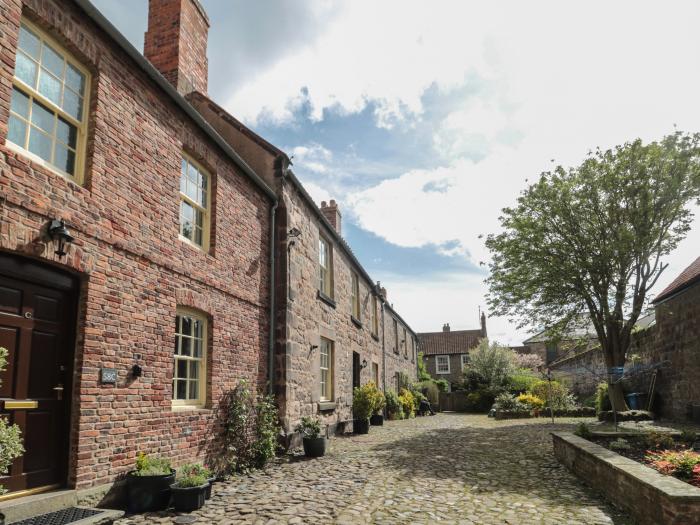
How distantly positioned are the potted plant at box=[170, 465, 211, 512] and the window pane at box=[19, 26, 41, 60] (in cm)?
541

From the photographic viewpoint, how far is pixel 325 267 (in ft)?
49.4

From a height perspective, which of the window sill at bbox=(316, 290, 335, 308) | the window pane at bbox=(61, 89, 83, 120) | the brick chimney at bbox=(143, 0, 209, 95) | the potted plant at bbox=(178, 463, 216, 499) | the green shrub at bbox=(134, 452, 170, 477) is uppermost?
the brick chimney at bbox=(143, 0, 209, 95)

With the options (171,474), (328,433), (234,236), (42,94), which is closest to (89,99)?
(42,94)

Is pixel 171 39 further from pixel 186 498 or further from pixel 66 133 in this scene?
pixel 186 498

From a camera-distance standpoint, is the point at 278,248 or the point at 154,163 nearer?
the point at 154,163

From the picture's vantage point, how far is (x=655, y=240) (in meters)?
16.0

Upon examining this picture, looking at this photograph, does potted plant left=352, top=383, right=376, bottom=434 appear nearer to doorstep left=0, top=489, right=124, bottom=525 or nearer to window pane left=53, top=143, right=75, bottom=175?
doorstep left=0, top=489, right=124, bottom=525

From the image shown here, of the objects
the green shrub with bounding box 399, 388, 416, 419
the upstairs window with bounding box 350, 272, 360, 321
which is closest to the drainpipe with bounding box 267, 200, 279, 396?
the upstairs window with bounding box 350, 272, 360, 321

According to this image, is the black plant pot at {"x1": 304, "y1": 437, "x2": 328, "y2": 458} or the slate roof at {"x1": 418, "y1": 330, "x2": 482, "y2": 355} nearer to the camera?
the black plant pot at {"x1": 304, "y1": 437, "x2": 328, "y2": 458}

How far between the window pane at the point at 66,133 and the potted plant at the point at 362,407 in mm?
11418

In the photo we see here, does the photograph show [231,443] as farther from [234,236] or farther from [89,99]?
[89,99]

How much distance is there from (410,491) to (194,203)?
5.92 meters

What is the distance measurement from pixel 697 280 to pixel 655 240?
68.0 inches

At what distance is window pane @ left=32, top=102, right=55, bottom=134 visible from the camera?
218 inches
